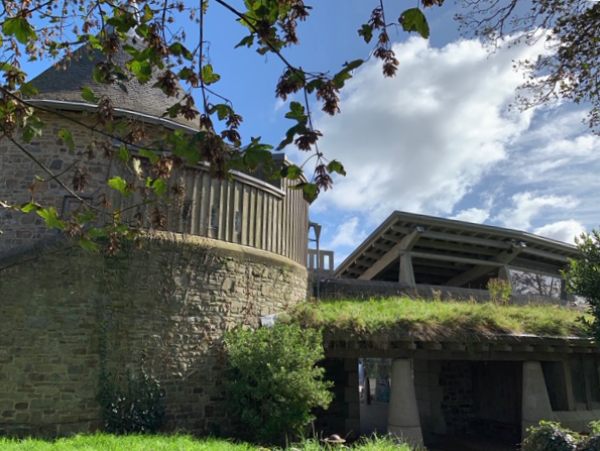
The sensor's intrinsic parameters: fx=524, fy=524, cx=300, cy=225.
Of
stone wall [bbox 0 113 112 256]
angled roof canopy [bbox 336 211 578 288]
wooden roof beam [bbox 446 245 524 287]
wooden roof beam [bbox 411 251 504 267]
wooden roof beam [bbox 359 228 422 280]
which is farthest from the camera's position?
wooden roof beam [bbox 446 245 524 287]

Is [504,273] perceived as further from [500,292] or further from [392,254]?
Answer: [500,292]

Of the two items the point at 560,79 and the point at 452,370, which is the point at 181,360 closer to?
the point at 560,79

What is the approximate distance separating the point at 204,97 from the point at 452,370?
13310 millimetres

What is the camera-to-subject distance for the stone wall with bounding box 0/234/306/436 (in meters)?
7.74

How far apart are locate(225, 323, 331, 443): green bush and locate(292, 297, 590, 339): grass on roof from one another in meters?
0.86

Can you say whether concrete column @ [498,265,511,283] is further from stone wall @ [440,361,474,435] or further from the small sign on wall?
the small sign on wall

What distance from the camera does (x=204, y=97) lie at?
3.05 metres

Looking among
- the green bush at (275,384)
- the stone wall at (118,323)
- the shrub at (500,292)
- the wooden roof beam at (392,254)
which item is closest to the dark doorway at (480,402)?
the shrub at (500,292)

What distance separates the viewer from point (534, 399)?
35.1ft

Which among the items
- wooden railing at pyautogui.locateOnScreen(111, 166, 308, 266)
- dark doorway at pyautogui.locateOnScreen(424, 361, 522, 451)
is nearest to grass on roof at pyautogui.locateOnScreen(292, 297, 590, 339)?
wooden railing at pyautogui.locateOnScreen(111, 166, 308, 266)

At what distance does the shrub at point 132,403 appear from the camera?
7891 millimetres

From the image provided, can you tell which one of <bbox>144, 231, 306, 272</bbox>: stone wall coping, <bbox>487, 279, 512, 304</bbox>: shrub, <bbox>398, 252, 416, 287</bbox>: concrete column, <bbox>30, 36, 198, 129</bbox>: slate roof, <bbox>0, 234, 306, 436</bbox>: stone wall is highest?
<bbox>30, 36, 198, 129</bbox>: slate roof

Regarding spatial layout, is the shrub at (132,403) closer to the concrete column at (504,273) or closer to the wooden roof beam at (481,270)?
the concrete column at (504,273)

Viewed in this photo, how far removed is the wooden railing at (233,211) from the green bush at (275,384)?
7.04 feet
